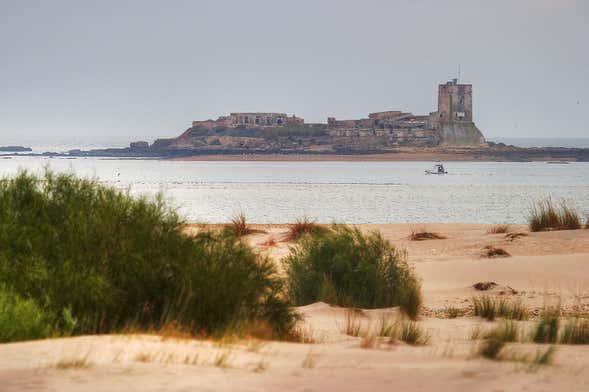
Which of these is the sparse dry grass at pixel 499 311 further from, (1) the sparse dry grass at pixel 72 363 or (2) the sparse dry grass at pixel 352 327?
(1) the sparse dry grass at pixel 72 363

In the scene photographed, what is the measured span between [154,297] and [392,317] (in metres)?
4.04

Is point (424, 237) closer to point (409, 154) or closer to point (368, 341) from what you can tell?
point (368, 341)

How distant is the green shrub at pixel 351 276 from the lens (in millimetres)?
12109

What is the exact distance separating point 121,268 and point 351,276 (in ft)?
15.9

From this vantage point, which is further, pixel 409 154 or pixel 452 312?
pixel 409 154

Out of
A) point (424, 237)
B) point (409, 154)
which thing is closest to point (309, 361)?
point (424, 237)

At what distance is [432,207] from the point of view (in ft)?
163

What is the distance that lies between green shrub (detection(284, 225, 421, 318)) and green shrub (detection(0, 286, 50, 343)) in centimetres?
502

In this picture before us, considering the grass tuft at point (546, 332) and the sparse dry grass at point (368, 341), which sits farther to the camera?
the grass tuft at point (546, 332)

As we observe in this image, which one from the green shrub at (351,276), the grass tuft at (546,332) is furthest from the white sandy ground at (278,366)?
the green shrub at (351,276)

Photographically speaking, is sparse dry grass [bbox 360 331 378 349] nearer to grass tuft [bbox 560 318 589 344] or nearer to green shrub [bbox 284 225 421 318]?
grass tuft [bbox 560 318 589 344]

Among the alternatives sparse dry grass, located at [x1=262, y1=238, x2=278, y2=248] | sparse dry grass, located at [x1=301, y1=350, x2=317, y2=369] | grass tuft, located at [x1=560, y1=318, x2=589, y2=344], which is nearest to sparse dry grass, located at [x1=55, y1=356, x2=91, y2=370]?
sparse dry grass, located at [x1=301, y1=350, x2=317, y2=369]

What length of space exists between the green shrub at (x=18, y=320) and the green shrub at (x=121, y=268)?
0.50ft

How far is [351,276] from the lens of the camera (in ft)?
40.4
